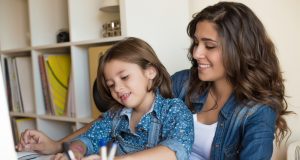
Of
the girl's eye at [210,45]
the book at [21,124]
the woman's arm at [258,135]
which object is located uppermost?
the girl's eye at [210,45]

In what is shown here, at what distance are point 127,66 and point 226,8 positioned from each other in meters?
0.39

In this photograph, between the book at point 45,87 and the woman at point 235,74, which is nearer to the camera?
the woman at point 235,74

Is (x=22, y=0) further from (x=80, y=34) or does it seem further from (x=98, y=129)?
(x=98, y=129)

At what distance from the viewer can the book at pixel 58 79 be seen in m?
2.02

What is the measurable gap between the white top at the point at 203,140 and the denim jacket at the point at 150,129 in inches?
5.0

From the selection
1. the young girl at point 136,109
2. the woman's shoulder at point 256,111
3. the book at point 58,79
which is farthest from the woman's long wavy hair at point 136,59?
the book at point 58,79

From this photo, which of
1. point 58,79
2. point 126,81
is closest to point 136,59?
point 126,81

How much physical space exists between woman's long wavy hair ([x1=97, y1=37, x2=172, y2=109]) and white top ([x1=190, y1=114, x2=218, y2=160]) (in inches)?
6.3

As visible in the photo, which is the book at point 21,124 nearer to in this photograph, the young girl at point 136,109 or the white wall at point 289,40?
the young girl at point 136,109

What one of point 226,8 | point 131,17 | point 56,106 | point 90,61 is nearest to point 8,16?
point 56,106

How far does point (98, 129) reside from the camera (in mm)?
1192

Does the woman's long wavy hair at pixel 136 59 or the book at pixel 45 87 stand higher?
the woman's long wavy hair at pixel 136 59

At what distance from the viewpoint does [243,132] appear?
106 centimetres

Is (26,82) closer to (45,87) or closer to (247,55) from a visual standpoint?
(45,87)
